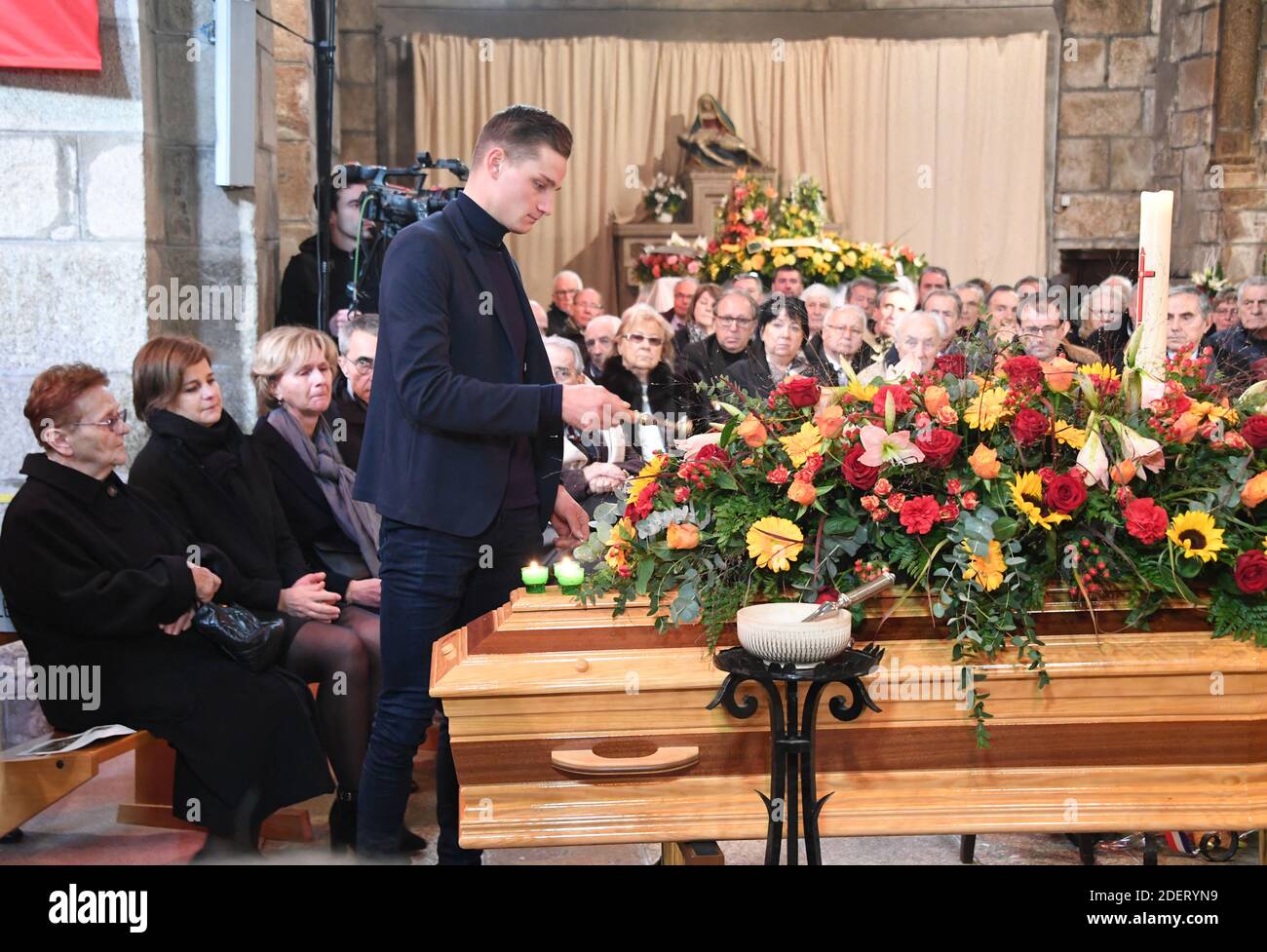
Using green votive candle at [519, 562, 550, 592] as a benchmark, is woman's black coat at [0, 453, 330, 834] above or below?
below

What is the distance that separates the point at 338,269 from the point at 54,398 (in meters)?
2.46

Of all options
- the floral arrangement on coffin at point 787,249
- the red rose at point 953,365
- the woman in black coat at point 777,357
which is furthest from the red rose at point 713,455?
the floral arrangement on coffin at point 787,249

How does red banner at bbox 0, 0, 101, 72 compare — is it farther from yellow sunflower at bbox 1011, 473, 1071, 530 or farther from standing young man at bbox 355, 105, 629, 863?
yellow sunflower at bbox 1011, 473, 1071, 530

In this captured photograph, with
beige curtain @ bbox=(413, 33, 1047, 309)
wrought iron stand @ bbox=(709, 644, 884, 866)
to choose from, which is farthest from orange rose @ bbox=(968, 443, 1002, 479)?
beige curtain @ bbox=(413, 33, 1047, 309)

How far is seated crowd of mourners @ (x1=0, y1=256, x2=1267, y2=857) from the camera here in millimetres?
3088

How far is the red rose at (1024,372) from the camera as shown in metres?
2.45

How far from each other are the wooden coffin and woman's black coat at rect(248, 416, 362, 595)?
5.09 feet

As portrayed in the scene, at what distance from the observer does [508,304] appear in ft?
8.87

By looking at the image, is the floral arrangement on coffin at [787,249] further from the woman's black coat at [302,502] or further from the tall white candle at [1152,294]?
the tall white candle at [1152,294]

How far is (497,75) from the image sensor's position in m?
10.3

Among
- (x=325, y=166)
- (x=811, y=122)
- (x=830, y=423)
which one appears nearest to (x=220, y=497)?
(x=830, y=423)

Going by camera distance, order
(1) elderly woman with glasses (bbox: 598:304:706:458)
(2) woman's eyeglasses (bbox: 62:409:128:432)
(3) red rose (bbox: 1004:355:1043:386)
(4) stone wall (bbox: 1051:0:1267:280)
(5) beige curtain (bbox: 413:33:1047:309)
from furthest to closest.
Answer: (5) beige curtain (bbox: 413:33:1047:309) < (4) stone wall (bbox: 1051:0:1267:280) < (1) elderly woman with glasses (bbox: 598:304:706:458) < (2) woman's eyeglasses (bbox: 62:409:128:432) < (3) red rose (bbox: 1004:355:1043:386)

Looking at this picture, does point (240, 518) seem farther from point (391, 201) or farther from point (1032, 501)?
point (1032, 501)
